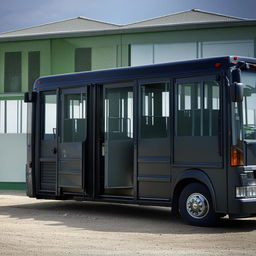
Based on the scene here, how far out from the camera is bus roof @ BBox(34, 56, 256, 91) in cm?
1145

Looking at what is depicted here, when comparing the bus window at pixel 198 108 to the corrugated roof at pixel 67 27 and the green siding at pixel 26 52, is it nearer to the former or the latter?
the corrugated roof at pixel 67 27

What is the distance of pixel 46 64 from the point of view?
76.9 ft

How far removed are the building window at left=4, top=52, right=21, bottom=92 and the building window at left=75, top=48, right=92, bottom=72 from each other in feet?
7.12

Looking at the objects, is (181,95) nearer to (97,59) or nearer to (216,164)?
(216,164)

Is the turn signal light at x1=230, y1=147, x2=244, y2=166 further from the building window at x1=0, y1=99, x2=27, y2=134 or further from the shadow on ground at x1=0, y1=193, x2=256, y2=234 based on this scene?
the building window at x1=0, y1=99, x2=27, y2=134

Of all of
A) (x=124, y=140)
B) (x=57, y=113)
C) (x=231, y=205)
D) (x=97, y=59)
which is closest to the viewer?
(x=231, y=205)

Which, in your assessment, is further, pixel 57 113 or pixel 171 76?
pixel 57 113

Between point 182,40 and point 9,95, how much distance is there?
6272 millimetres

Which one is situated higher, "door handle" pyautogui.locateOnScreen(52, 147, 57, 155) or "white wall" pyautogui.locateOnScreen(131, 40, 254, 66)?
"white wall" pyautogui.locateOnScreen(131, 40, 254, 66)

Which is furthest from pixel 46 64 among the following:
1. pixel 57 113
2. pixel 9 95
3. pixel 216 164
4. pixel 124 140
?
pixel 216 164

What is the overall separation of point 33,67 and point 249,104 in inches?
526

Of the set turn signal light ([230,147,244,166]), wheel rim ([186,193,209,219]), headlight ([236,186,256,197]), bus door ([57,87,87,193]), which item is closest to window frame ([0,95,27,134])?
bus door ([57,87,87,193])

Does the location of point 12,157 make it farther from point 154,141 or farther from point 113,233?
point 113,233

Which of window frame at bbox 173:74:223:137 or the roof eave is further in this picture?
the roof eave
